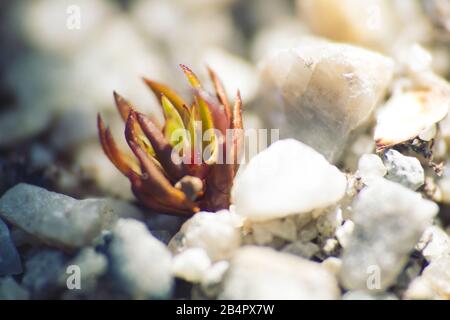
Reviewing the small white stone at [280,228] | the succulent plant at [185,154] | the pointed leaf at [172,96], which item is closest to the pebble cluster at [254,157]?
the small white stone at [280,228]

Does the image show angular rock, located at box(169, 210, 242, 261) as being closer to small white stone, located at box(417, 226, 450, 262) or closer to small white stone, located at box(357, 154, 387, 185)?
small white stone, located at box(357, 154, 387, 185)

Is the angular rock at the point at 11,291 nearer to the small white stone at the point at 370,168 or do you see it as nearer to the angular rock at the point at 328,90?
the angular rock at the point at 328,90

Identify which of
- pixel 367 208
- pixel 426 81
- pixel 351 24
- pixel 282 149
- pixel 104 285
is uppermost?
pixel 351 24

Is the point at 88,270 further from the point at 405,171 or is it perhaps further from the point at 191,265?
the point at 405,171

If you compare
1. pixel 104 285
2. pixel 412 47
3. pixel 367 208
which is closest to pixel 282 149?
pixel 367 208

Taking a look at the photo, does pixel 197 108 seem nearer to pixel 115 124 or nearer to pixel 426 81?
pixel 115 124

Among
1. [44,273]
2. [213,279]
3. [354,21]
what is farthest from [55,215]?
[354,21]
